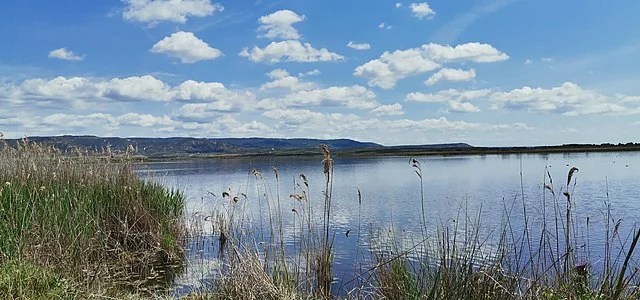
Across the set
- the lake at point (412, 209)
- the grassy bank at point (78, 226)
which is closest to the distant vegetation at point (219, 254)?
the grassy bank at point (78, 226)

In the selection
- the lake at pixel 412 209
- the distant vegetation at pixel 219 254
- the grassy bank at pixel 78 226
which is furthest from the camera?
the lake at pixel 412 209

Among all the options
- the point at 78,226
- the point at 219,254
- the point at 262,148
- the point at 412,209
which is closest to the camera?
the point at 78,226

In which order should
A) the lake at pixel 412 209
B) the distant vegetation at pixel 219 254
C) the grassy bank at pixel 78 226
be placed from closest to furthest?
the distant vegetation at pixel 219 254 < the grassy bank at pixel 78 226 < the lake at pixel 412 209

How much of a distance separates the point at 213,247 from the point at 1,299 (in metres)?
7.89

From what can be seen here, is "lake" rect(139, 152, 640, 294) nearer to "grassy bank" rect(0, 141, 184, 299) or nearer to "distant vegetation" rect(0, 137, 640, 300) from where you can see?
"distant vegetation" rect(0, 137, 640, 300)

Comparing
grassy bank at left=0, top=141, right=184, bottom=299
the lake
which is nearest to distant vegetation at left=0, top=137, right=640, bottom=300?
grassy bank at left=0, top=141, right=184, bottom=299

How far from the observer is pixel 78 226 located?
812 centimetres

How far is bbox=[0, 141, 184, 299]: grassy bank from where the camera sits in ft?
20.0

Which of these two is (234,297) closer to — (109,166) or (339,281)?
(339,281)

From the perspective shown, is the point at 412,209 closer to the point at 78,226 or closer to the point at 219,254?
the point at 219,254

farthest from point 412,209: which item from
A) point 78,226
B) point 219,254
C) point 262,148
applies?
point 262,148

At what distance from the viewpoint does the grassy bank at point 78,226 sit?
20.0ft

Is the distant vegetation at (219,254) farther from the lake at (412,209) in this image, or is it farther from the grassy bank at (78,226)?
the lake at (412,209)

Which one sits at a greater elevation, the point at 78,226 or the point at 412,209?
the point at 78,226
